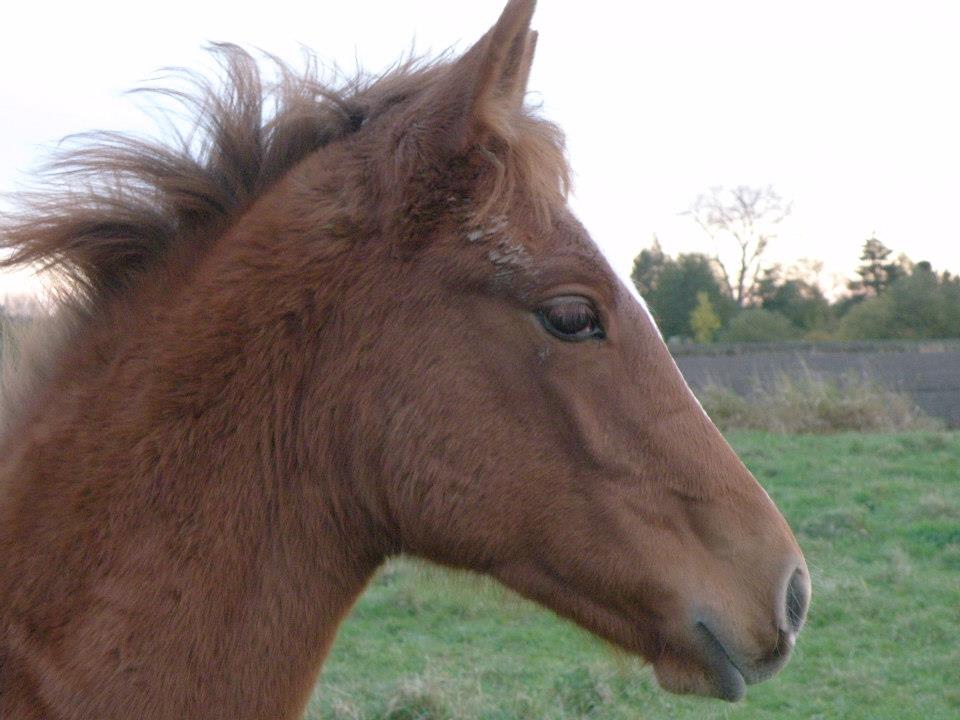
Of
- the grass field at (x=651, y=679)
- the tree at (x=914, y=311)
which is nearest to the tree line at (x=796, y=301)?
the tree at (x=914, y=311)

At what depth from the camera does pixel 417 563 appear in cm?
248

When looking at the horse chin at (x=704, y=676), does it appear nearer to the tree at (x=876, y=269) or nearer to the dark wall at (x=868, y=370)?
the dark wall at (x=868, y=370)

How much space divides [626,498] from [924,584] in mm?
5597

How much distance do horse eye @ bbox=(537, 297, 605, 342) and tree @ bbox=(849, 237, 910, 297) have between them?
45.5 m

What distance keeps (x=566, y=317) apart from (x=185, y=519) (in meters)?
0.93

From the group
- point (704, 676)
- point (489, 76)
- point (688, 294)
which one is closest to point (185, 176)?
point (489, 76)

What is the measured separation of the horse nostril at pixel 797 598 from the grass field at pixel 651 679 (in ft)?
1.35

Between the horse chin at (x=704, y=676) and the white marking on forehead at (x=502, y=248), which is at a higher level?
the white marking on forehead at (x=502, y=248)

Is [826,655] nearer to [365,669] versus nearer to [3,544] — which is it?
[365,669]

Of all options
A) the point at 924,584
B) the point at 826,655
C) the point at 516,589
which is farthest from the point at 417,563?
the point at 924,584

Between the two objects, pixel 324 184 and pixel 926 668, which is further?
pixel 926 668

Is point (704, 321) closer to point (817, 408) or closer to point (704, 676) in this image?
point (817, 408)

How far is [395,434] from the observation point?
211 cm

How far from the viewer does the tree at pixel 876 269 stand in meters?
44.1
